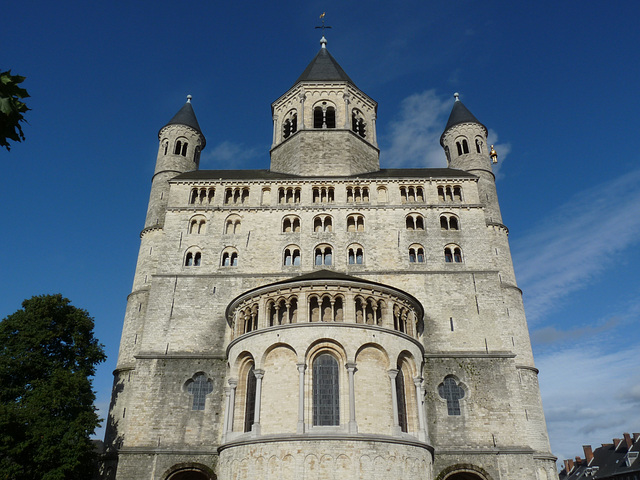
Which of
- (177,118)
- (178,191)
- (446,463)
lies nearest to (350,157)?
(178,191)

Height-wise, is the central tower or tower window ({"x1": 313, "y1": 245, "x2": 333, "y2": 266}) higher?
the central tower

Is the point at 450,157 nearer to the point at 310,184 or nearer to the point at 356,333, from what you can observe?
the point at 310,184

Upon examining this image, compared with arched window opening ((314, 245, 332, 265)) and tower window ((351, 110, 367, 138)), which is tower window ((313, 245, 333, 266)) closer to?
arched window opening ((314, 245, 332, 265))

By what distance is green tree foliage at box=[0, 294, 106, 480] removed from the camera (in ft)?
69.3

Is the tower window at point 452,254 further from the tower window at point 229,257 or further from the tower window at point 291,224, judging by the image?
the tower window at point 229,257

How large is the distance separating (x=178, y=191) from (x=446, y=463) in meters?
23.3

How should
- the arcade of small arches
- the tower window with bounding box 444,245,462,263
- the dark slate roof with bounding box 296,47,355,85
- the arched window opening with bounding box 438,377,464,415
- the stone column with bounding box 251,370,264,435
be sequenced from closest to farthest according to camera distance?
the stone column with bounding box 251,370,264,435, the arcade of small arches, the arched window opening with bounding box 438,377,464,415, the tower window with bounding box 444,245,462,263, the dark slate roof with bounding box 296,47,355,85

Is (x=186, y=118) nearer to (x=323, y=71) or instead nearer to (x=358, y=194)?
(x=323, y=71)

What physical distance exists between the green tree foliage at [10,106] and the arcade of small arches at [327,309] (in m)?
18.0

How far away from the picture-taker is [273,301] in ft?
81.5

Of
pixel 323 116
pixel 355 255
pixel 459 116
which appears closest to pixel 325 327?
pixel 355 255

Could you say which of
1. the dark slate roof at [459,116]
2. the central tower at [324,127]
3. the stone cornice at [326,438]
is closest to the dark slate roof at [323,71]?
the central tower at [324,127]

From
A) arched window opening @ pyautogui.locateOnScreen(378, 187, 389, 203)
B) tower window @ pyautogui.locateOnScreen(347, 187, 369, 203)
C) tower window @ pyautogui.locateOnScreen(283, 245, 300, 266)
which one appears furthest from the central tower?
tower window @ pyautogui.locateOnScreen(283, 245, 300, 266)

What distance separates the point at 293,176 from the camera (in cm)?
3344
